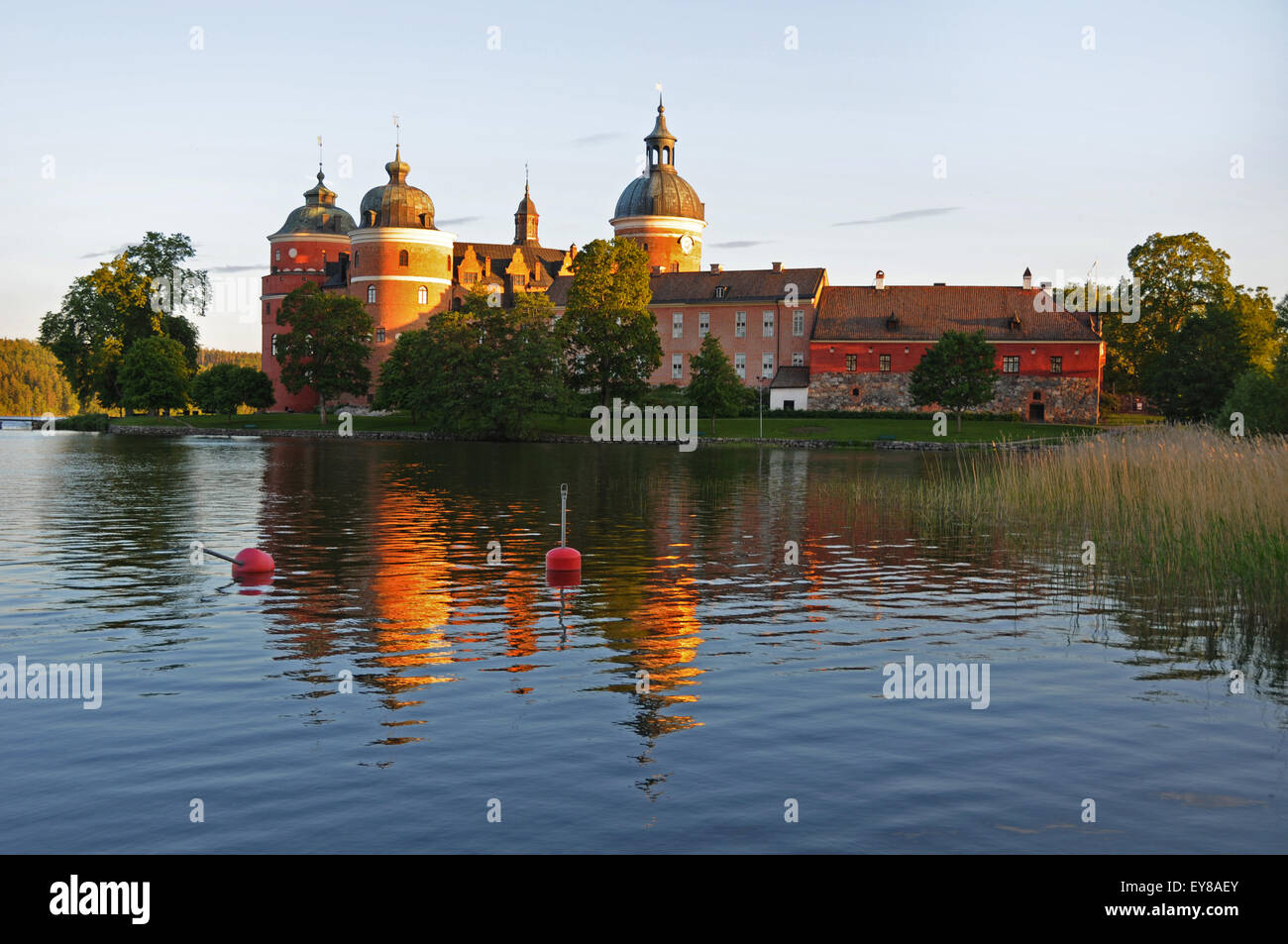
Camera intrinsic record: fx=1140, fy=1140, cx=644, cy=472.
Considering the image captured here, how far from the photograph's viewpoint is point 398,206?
123m

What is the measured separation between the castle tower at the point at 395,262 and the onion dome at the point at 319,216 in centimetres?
1602

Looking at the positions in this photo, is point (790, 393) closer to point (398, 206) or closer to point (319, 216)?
point (398, 206)

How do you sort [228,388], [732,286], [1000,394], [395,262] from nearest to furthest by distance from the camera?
[1000,394]
[228,388]
[732,286]
[395,262]

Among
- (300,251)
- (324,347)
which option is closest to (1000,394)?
(324,347)

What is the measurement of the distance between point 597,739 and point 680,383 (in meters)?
109

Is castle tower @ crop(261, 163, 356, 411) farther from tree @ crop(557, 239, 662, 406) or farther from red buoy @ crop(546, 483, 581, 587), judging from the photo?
red buoy @ crop(546, 483, 581, 587)

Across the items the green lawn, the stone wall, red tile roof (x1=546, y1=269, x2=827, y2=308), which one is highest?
red tile roof (x1=546, y1=269, x2=827, y2=308)

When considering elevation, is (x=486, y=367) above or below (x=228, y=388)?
above

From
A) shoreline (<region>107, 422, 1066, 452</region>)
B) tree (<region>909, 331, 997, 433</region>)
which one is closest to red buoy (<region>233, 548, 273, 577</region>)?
shoreline (<region>107, 422, 1066, 452</region>)

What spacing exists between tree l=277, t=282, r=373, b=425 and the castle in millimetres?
9414

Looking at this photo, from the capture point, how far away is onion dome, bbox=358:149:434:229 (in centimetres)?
12288

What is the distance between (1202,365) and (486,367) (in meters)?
52.3

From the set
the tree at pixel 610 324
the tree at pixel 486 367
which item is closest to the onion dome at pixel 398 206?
the tree at pixel 486 367
